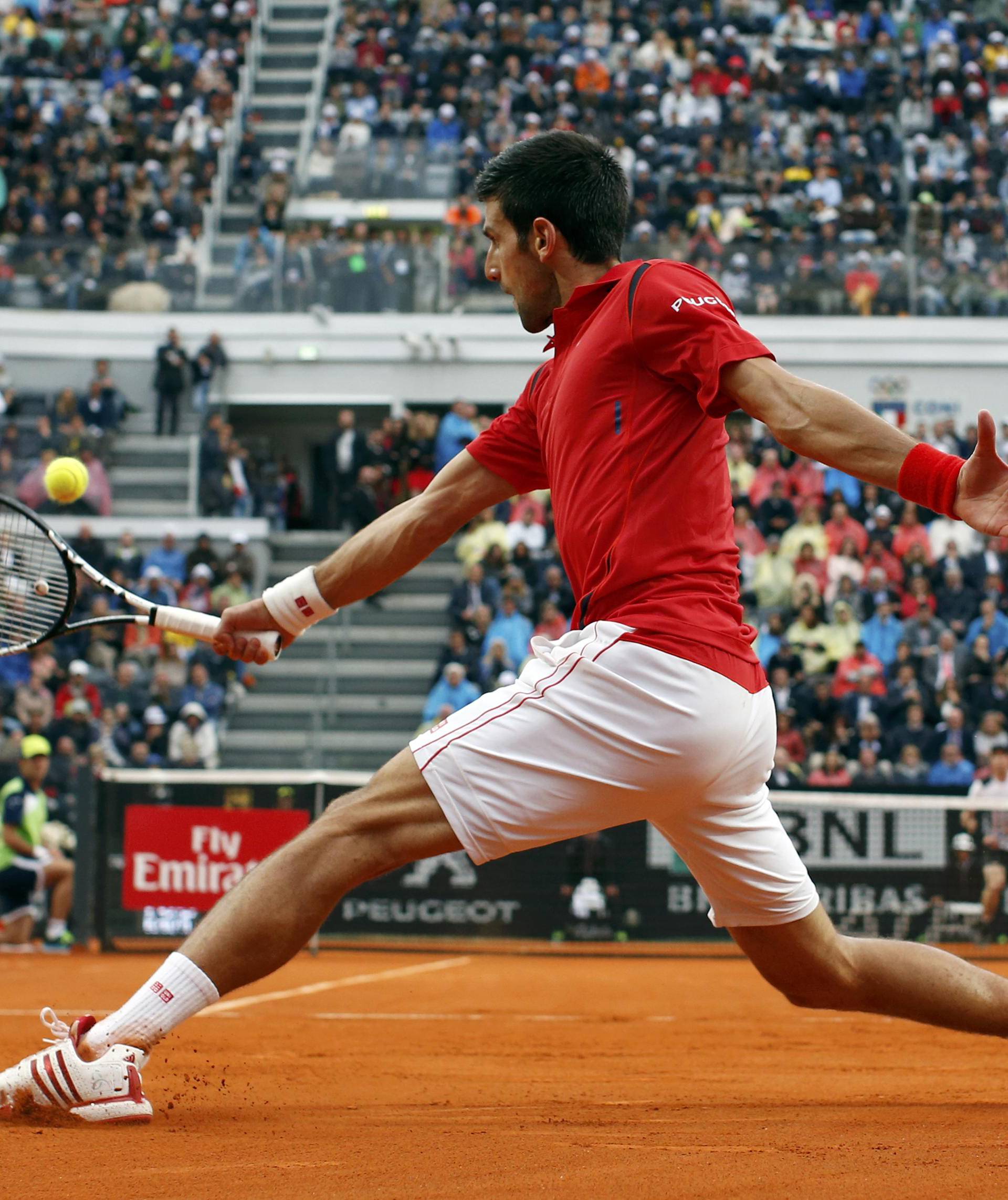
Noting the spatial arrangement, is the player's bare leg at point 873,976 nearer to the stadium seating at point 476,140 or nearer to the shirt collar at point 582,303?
the shirt collar at point 582,303

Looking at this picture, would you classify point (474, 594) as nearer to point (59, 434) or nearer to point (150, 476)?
point (150, 476)

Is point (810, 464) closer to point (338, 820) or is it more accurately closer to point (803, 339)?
point (803, 339)

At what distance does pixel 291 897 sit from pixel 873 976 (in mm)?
1735

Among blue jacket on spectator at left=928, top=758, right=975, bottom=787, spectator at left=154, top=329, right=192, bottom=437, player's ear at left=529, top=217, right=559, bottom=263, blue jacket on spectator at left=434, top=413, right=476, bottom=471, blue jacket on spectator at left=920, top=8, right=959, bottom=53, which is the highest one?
blue jacket on spectator at left=920, top=8, right=959, bottom=53

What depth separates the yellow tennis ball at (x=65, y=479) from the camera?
21.1 ft

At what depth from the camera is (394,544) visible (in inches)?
197

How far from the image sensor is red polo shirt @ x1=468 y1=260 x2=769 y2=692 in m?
4.10

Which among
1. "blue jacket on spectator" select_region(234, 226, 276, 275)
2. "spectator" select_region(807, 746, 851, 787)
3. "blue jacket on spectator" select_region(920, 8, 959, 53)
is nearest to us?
"spectator" select_region(807, 746, 851, 787)

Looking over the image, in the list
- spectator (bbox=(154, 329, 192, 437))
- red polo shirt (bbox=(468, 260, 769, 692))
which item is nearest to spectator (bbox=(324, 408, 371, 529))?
spectator (bbox=(154, 329, 192, 437))

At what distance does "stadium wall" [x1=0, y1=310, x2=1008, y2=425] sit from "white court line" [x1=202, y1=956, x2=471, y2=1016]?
1259 centimetres

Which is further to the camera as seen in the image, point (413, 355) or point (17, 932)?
point (413, 355)

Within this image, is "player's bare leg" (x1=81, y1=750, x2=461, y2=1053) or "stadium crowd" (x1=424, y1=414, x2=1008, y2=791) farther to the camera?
"stadium crowd" (x1=424, y1=414, x2=1008, y2=791)

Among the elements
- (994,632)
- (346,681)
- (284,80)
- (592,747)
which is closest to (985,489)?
(592,747)

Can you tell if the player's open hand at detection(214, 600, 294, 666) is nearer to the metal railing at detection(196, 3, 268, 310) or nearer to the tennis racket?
the tennis racket
